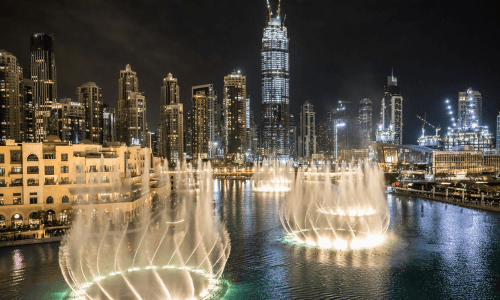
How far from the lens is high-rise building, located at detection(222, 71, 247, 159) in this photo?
188m

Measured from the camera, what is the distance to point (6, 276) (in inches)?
890

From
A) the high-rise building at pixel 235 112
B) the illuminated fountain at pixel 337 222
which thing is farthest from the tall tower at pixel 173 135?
the illuminated fountain at pixel 337 222

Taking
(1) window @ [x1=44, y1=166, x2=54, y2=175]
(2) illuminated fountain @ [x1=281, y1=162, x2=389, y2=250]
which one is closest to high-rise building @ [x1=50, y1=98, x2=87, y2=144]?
(1) window @ [x1=44, y1=166, x2=54, y2=175]

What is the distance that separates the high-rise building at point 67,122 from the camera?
13962 cm

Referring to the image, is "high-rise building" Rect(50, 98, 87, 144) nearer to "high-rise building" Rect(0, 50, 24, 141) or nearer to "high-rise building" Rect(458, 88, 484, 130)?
"high-rise building" Rect(0, 50, 24, 141)

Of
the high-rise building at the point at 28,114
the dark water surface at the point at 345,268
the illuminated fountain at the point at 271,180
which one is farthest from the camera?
the high-rise building at the point at 28,114

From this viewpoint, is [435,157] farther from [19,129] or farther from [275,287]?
[19,129]

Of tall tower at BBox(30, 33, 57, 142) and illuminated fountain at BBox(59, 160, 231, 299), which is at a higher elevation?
tall tower at BBox(30, 33, 57, 142)

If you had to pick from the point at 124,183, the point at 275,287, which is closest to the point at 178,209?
the point at 124,183

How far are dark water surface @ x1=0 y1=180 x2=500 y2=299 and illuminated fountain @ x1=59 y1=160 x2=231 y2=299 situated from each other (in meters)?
1.06

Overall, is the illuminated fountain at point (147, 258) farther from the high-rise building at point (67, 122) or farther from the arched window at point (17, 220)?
the high-rise building at point (67, 122)

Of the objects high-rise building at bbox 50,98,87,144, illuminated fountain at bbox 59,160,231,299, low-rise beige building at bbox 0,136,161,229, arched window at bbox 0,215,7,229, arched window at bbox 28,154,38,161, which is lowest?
illuminated fountain at bbox 59,160,231,299

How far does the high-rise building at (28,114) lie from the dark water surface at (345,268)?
127 m

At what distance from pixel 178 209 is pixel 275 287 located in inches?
1179
